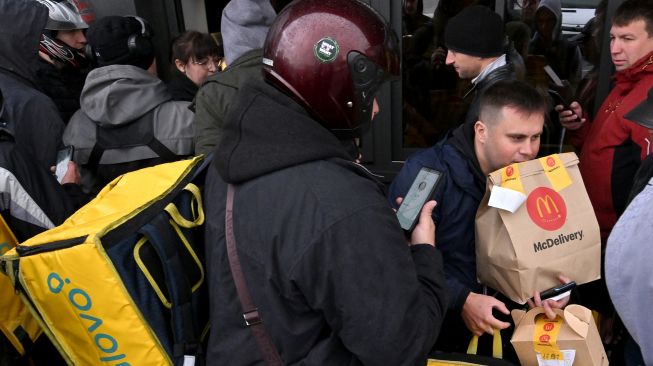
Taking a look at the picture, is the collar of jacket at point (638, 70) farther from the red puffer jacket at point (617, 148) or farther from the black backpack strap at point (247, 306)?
the black backpack strap at point (247, 306)

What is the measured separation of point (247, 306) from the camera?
1337 mm

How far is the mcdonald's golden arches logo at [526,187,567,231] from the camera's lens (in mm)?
1928

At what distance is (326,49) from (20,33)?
7.25 ft

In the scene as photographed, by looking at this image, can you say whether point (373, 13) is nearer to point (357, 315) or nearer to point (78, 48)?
point (357, 315)

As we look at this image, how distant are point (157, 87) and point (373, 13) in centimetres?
170

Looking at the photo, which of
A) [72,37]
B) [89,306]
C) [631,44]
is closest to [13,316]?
[89,306]

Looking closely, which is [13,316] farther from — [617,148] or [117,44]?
[617,148]

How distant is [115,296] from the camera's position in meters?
1.37

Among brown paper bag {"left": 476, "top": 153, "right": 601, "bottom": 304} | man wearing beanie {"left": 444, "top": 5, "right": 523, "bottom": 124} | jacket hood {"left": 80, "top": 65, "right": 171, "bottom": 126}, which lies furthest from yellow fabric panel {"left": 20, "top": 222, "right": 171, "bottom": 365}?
man wearing beanie {"left": 444, "top": 5, "right": 523, "bottom": 124}

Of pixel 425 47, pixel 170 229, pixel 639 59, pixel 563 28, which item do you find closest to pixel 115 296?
pixel 170 229

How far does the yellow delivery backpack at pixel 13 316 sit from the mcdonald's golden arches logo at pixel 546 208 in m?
1.77

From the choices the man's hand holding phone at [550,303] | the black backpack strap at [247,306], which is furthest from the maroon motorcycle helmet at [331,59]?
the man's hand holding phone at [550,303]

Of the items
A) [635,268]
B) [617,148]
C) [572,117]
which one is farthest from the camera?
[572,117]

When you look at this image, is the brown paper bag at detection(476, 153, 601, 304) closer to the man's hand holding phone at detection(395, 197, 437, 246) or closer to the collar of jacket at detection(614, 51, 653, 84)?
the man's hand holding phone at detection(395, 197, 437, 246)
